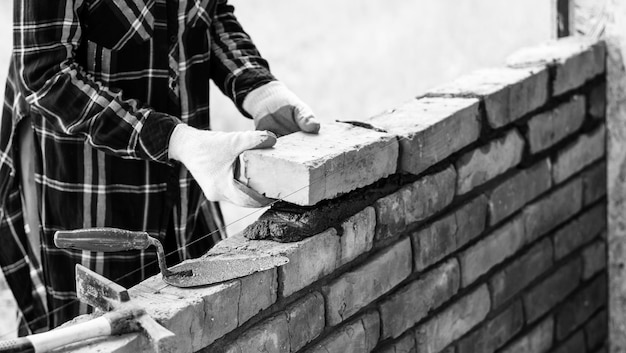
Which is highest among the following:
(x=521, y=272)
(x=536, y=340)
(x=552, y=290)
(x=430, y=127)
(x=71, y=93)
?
(x=71, y=93)

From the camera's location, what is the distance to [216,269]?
5.50 feet

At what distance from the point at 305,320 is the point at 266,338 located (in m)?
0.11

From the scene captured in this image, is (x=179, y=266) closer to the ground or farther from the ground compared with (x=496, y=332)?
farther from the ground

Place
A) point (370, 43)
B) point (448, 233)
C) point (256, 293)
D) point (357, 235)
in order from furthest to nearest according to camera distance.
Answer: point (370, 43)
point (448, 233)
point (357, 235)
point (256, 293)

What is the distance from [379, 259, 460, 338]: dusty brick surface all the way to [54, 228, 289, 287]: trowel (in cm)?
39

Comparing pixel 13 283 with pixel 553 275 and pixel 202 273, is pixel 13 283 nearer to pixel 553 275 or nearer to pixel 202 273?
pixel 202 273

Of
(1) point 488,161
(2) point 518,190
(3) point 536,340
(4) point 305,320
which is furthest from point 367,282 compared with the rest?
(3) point 536,340

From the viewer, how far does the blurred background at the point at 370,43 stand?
213 inches

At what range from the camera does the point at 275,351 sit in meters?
1.75

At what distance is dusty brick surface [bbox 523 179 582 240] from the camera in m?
2.51

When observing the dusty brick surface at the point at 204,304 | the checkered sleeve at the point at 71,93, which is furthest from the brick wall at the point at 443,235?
the checkered sleeve at the point at 71,93

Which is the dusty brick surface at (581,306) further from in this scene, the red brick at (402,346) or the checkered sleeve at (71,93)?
the checkered sleeve at (71,93)

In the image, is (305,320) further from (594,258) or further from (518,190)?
(594,258)

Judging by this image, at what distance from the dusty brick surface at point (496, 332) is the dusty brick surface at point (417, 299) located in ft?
0.53
